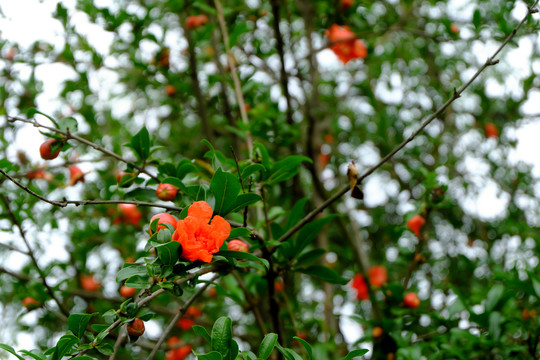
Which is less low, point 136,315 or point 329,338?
point 329,338

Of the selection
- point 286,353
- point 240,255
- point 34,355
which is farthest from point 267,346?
point 34,355

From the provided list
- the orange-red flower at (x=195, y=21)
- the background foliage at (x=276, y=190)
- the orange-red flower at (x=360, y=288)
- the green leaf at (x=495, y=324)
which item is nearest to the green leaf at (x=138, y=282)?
the background foliage at (x=276, y=190)

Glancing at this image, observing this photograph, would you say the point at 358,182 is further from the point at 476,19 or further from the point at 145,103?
the point at 145,103

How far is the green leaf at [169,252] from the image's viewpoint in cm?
75

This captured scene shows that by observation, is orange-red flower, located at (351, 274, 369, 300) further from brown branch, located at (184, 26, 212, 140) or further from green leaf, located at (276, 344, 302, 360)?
A: green leaf, located at (276, 344, 302, 360)

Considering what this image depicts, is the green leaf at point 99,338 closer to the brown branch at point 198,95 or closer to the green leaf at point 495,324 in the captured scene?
the green leaf at point 495,324

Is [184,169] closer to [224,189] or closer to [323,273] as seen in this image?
[224,189]

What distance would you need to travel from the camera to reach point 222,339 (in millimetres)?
756

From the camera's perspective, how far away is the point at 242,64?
1.88m

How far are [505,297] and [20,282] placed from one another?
150cm

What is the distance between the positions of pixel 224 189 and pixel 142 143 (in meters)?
0.29

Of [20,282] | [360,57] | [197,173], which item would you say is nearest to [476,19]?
[360,57]

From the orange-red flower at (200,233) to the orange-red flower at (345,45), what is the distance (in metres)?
1.46

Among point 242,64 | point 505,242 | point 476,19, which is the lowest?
point 505,242
